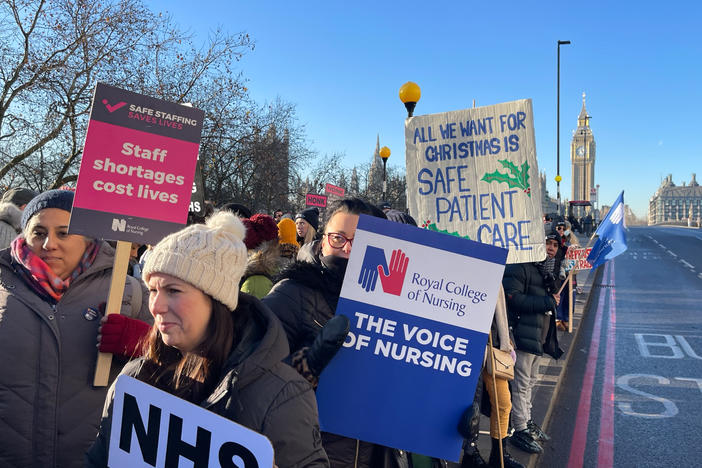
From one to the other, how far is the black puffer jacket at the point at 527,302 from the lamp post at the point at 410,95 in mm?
1838

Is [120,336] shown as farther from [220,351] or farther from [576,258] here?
[576,258]

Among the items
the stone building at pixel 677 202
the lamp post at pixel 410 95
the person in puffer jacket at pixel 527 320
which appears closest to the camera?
the person in puffer jacket at pixel 527 320

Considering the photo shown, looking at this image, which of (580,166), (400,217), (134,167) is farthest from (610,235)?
(580,166)

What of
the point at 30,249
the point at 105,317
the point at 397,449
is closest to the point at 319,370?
the point at 397,449

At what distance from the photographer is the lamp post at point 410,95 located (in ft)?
16.5

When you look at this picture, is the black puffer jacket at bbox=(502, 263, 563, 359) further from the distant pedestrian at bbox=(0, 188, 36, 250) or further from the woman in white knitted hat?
the distant pedestrian at bbox=(0, 188, 36, 250)

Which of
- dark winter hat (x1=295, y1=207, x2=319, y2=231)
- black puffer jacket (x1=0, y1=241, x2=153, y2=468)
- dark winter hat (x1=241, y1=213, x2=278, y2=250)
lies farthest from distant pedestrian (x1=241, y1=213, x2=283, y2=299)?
dark winter hat (x1=295, y1=207, x2=319, y2=231)

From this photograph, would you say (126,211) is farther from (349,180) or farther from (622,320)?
(349,180)

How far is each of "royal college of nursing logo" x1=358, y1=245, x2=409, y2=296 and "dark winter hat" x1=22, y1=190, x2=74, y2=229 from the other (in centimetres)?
135

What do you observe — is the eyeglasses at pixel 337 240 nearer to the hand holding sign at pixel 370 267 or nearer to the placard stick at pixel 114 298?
the hand holding sign at pixel 370 267

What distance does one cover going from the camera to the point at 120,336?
2.05 meters

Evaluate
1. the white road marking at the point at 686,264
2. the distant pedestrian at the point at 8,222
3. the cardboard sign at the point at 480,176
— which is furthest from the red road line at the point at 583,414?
the white road marking at the point at 686,264

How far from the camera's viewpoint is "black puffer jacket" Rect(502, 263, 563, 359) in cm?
454

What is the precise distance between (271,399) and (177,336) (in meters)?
0.36
